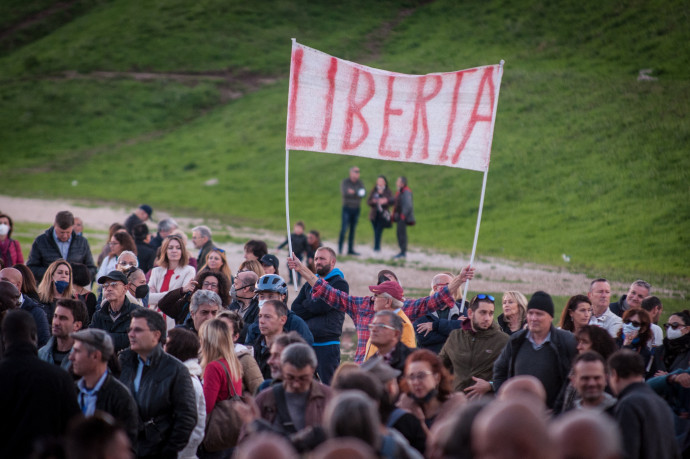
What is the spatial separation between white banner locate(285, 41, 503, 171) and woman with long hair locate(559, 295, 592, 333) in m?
2.41

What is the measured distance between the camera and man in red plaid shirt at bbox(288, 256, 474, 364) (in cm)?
896

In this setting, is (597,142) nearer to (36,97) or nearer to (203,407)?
(203,407)

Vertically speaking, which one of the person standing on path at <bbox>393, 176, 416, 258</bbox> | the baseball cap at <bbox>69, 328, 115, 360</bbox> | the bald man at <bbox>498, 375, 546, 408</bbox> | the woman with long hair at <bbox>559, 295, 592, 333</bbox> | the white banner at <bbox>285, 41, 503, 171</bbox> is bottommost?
the baseball cap at <bbox>69, 328, 115, 360</bbox>

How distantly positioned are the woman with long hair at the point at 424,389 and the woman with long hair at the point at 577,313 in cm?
296

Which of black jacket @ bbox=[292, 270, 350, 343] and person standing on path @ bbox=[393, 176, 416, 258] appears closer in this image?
black jacket @ bbox=[292, 270, 350, 343]

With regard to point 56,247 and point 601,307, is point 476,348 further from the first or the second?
point 56,247

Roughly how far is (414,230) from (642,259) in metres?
9.31

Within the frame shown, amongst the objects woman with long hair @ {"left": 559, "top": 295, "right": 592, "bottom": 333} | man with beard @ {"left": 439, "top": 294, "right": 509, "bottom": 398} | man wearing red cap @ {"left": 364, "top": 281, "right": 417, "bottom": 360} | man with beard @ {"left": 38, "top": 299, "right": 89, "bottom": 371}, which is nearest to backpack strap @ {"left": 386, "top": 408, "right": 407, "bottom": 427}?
man wearing red cap @ {"left": 364, "top": 281, "right": 417, "bottom": 360}

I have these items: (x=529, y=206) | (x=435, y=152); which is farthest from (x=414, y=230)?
(x=435, y=152)

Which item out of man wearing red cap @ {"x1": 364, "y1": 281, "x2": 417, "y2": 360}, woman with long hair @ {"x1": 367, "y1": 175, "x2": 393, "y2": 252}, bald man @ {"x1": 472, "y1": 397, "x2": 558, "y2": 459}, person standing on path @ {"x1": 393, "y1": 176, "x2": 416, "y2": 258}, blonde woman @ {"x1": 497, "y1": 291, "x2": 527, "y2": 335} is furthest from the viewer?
woman with long hair @ {"x1": 367, "y1": 175, "x2": 393, "y2": 252}

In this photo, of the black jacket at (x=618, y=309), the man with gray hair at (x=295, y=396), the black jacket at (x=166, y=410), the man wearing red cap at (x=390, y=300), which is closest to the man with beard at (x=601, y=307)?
the black jacket at (x=618, y=309)

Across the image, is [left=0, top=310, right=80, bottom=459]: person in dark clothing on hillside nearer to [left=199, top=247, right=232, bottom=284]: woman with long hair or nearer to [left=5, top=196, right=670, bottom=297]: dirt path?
[left=199, top=247, right=232, bottom=284]: woman with long hair

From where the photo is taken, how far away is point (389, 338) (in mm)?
7297

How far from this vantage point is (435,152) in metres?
11.0
